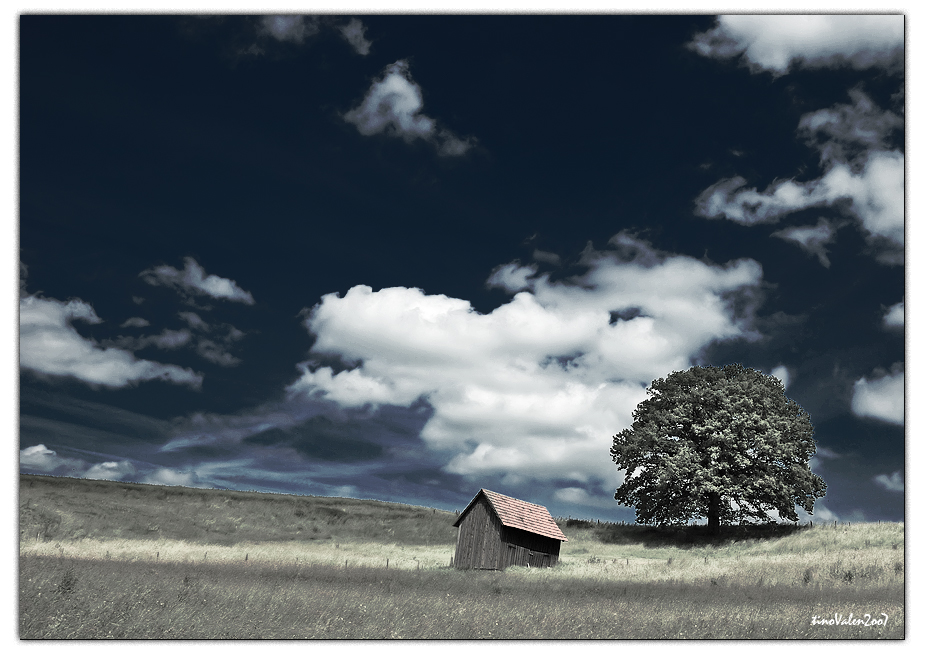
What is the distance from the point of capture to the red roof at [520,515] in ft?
118

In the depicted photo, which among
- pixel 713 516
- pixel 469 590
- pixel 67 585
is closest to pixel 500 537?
pixel 469 590

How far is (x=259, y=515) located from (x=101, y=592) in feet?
150

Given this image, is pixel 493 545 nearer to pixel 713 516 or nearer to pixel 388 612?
pixel 713 516

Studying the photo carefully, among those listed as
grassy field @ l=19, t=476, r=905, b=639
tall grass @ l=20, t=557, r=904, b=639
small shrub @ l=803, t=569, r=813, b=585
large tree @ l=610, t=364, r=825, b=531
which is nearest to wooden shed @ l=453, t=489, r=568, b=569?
grassy field @ l=19, t=476, r=905, b=639

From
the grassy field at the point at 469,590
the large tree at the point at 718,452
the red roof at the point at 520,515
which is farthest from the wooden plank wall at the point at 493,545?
the large tree at the point at 718,452

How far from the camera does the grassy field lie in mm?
13148

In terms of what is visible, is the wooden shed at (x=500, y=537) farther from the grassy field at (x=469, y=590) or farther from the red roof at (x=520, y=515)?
the grassy field at (x=469, y=590)

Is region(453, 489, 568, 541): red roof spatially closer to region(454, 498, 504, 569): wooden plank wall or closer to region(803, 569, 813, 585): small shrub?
region(454, 498, 504, 569): wooden plank wall

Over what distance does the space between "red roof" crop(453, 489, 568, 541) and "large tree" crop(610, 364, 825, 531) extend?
826 centimetres

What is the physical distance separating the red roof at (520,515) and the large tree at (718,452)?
8.26 m

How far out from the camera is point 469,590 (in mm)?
20562

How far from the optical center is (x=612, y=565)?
33.5 metres

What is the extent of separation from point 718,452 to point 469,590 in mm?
26643

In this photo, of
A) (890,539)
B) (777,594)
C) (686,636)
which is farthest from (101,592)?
(890,539)
